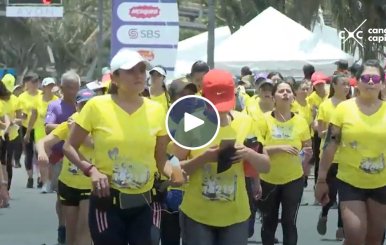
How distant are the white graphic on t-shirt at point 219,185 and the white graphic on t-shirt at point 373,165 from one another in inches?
77.4

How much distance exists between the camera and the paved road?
14.3 m

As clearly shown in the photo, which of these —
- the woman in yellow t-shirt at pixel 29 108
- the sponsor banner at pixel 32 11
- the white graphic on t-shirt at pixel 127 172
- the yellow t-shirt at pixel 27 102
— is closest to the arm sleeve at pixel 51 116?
the white graphic on t-shirt at pixel 127 172

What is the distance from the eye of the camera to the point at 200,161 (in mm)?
7938

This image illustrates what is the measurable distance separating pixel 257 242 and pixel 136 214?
6.18m

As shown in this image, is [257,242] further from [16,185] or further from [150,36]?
[16,185]

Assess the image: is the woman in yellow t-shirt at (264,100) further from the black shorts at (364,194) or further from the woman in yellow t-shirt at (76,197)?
the black shorts at (364,194)

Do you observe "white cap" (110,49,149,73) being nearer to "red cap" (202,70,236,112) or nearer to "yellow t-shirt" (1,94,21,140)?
"red cap" (202,70,236,112)

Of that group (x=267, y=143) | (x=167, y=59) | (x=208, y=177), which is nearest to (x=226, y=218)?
(x=208, y=177)

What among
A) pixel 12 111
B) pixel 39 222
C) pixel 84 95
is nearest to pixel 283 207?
pixel 84 95

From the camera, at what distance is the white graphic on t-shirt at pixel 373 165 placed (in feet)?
31.8

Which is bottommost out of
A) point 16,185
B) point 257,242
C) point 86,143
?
point 16,185

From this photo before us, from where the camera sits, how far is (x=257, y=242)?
14.1 metres

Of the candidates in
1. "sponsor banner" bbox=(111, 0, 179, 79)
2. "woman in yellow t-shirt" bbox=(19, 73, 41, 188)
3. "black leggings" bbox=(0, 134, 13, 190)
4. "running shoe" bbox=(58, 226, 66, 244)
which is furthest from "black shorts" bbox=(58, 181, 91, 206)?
"woman in yellow t-shirt" bbox=(19, 73, 41, 188)
